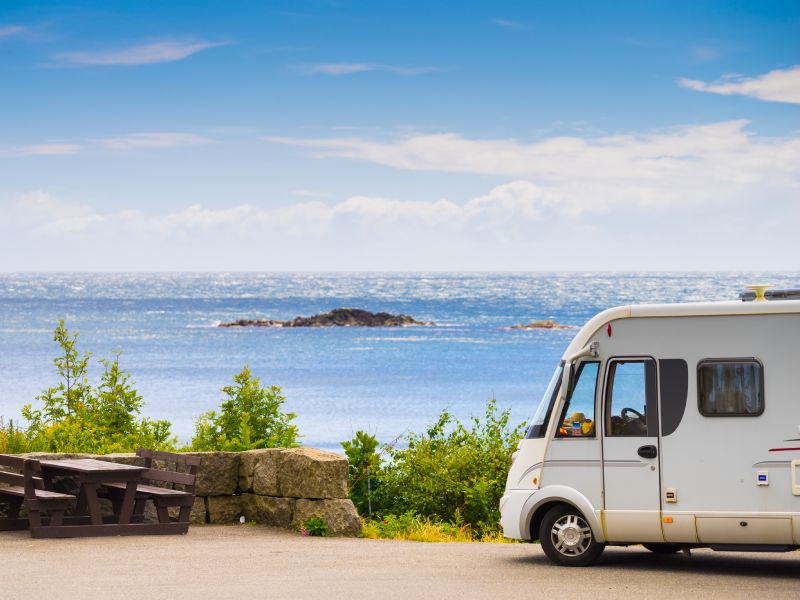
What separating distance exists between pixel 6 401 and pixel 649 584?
38338 millimetres

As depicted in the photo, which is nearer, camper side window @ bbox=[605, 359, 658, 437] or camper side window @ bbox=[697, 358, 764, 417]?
camper side window @ bbox=[697, 358, 764, 417]

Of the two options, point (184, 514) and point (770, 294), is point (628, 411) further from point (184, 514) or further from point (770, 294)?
point (184, 514)

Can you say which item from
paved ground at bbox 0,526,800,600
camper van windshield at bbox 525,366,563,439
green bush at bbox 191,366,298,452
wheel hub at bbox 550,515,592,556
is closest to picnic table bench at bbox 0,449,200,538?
paved ground at bbox 0,526,800,600

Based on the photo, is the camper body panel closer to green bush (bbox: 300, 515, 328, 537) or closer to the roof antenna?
the roof antenna

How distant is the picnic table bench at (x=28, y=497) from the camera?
12.7m

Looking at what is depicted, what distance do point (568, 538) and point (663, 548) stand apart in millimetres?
1546

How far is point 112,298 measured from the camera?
171 meters

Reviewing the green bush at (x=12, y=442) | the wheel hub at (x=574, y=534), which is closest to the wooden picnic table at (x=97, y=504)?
the green bush at (x=12, y=442)

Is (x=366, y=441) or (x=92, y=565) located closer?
(x=92, y=565)

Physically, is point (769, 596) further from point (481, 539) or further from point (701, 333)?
point (481, 539)

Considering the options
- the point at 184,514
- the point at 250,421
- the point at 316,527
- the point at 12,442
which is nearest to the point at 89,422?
the point at 12,442

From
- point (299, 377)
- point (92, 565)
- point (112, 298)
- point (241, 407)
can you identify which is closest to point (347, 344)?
point (299, 377)

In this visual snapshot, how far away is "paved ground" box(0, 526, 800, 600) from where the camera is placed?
10.0 meters

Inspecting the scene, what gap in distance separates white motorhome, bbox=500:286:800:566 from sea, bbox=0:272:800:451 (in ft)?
8.67
